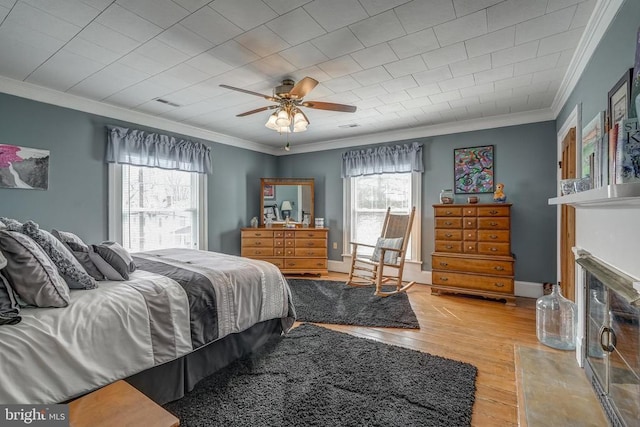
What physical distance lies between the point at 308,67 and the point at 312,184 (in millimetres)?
3011

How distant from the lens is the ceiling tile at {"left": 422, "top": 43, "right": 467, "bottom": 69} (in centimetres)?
233

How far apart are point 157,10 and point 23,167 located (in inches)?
89.6

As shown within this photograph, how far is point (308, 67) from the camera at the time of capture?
8.55ft

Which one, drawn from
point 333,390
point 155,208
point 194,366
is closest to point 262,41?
point 194,366

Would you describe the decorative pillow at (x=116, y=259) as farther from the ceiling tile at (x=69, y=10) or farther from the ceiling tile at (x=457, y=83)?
the ceiling tile at (x=457, y=83)

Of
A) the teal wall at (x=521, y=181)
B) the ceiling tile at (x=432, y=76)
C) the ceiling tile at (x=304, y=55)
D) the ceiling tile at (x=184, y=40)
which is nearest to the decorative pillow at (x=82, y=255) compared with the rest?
the ceiling tile at (x=184, y=40)

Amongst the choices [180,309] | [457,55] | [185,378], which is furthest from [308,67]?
[185,378]

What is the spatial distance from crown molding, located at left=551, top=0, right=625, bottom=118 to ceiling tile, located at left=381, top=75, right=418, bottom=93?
1226 mm

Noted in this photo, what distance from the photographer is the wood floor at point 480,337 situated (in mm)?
1794

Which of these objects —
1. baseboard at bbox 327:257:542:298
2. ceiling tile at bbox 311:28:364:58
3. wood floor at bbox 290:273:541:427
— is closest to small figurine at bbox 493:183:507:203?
baseboard at bbox 327:257:542:298

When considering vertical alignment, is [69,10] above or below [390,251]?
above

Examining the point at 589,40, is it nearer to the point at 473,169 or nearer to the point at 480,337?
the point at 473,169

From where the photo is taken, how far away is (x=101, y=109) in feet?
11.4

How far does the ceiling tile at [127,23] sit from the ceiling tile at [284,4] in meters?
0.83
